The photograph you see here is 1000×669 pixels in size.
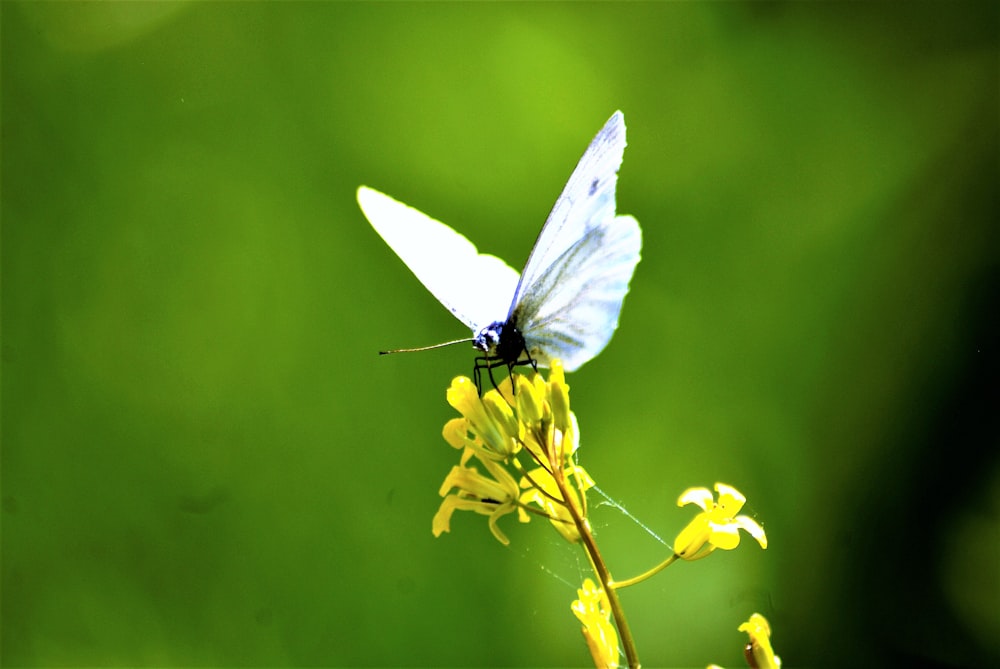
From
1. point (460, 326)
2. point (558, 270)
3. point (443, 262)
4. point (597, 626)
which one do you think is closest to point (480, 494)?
point (597, 626)

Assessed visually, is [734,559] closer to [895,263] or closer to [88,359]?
[895,263]

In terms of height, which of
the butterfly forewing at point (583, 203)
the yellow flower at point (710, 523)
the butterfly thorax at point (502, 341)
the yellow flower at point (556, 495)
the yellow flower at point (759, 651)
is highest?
the butterfly forewing at point (583, 203)

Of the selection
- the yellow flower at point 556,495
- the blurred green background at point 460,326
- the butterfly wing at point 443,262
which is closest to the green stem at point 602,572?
the yellow flower at point 556,495

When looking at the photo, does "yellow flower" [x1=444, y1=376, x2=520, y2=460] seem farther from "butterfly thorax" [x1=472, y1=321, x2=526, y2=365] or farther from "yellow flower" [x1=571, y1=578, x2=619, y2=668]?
"yellow flower" [x1=571, y1=578, x2=619, y2=668]

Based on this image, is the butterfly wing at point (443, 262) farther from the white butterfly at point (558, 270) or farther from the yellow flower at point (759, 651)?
the yellow flower at point (759, 651)

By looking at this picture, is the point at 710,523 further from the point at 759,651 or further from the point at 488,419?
the point at 488,419
